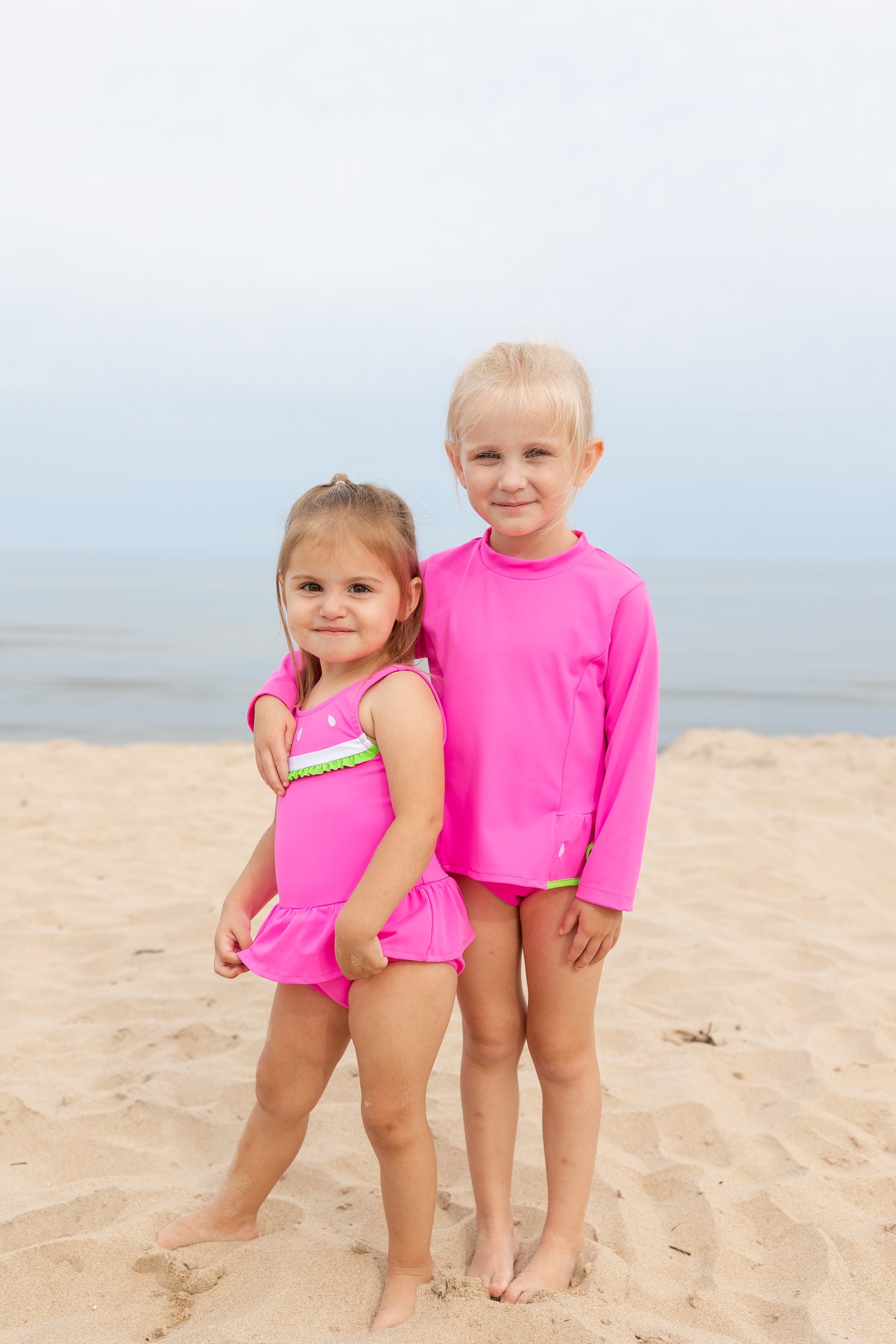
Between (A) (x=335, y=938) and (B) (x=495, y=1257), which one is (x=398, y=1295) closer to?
(B) (x=495, y=1257)

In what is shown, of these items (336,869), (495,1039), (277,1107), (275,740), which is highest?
(275,740)

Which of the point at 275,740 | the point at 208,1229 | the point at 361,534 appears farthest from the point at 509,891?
the point at 208,1229

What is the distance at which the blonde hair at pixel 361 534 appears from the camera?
6.91ft

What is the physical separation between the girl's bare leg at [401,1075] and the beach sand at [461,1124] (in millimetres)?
150

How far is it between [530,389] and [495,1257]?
181cm

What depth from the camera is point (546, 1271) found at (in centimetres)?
224

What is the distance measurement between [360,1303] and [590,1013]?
73 cm

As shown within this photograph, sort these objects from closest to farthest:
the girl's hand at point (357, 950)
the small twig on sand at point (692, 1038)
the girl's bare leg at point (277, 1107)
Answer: the girl's hand at point (357, 950) < the girl's bare leg at point (277, 1107) < the small twig on sand at point (692, 1038)

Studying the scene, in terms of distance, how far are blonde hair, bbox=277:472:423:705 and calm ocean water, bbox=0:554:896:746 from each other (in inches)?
39.4

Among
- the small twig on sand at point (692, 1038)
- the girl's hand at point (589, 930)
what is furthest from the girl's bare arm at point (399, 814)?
the small twig on sand at point (692, 1038)

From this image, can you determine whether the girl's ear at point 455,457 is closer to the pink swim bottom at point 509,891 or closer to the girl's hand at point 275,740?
the girl's hand at point 275,740

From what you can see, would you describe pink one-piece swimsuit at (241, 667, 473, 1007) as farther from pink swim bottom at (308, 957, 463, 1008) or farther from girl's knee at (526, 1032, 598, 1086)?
girl's knee at (526, 1032, 598, 1086)

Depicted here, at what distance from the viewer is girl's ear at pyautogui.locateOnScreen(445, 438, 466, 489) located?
226cm

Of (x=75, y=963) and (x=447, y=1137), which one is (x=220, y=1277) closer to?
(x=447, y=1137)
